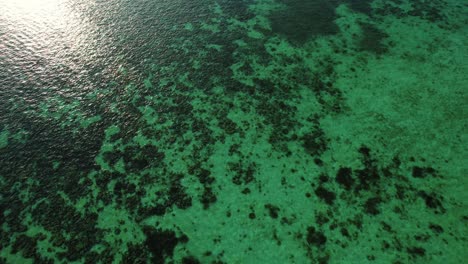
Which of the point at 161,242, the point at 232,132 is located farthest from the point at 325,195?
the point at 161,242

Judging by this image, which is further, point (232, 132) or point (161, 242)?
point (232, 132)

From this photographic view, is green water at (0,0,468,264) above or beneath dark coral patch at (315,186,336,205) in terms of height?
above

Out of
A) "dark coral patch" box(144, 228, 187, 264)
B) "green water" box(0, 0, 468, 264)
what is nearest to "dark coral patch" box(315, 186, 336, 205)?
"green water" box(0, 0, 468, 264)

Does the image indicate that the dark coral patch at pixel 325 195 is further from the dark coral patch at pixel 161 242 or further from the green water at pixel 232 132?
the dark coral patch at pixel 161 242

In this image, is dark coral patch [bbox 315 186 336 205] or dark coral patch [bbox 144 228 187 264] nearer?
dark coral patch [bbox 144 228 187 264]

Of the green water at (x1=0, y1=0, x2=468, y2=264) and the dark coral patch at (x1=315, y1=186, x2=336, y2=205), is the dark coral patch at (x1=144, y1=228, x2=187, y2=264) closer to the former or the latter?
the green water at (x1=0, y1=0, x2=468, y2=264)

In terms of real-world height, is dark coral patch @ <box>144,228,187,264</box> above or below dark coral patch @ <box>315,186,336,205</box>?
above

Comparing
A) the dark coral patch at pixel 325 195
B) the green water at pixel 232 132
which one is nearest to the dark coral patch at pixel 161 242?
the green water at pixel 232 132

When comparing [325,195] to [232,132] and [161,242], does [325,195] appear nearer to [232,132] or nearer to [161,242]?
[232,132]
